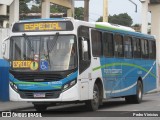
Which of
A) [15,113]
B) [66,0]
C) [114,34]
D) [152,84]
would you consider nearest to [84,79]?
[15,113]

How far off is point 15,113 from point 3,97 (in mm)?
4857

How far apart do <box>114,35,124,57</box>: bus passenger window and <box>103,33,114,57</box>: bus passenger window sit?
0.44m

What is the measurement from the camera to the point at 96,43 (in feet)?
61.9

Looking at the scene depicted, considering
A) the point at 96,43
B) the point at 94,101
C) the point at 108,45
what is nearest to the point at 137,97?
the point at 108,45

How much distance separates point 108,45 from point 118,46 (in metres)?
1.22

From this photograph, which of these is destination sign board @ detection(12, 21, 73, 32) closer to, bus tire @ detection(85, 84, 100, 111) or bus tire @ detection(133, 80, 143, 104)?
bus tire @ detection(85, 84, 100, 111)

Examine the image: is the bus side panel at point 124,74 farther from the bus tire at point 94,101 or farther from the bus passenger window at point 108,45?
the bus tire at point 94,101

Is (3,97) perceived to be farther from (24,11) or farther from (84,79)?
(24,11)

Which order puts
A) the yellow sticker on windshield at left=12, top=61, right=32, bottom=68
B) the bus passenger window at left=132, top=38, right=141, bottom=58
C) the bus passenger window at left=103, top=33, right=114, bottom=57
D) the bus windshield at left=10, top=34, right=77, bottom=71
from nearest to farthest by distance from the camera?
the bus windshield at left=10, top=34, right=77, bottom=71 < the yellow sticker on windshield at left=12, top=61, right=32, bottom=68 < the bus passenger window at left=103, top=33, right=114, bottom=57 < the bus passenger window at left=132, top=38, right=141, bottom=58

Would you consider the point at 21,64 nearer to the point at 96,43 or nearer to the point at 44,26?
the point at 44,26

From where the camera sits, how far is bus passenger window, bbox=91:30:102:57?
1862 centimetres

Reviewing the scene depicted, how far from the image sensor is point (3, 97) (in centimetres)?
2269

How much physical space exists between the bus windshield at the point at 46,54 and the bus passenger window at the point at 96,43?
167 cm

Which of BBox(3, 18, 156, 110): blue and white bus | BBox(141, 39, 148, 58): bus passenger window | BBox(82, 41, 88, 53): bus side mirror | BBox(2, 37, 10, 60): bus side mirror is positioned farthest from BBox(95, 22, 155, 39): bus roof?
BBox(2, 37, 10, 60): bus side mirror
